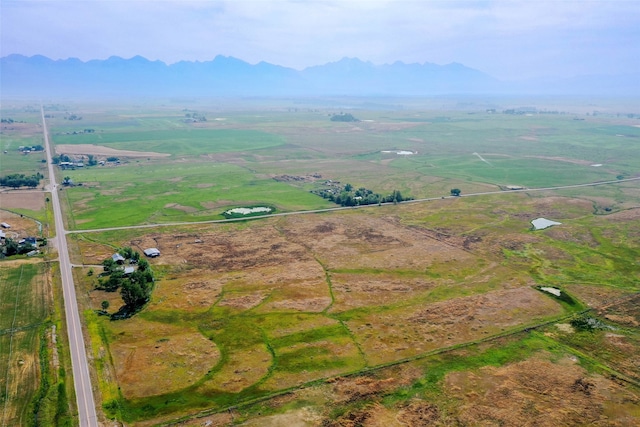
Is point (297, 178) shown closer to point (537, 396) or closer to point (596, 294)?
point (596, 294)

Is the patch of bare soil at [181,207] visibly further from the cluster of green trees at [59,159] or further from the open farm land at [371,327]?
the cluster of green trees at [59,159]

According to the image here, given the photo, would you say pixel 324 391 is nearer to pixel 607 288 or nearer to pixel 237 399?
pixel 237 399

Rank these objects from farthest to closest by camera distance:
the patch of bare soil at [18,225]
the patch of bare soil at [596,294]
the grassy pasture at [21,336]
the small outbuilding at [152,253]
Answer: the patch of bare soil at [18,225]
the small outbuilding at [152,253]
the patch of bare soil at [596,294]
the grassy pasture at [21,336]

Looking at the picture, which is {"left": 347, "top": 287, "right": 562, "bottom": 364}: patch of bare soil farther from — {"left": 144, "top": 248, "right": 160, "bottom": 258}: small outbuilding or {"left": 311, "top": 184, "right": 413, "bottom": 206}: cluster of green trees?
{"left": 311, "top": 184, "right": 413, "bottom": 206}: cluster of green trees

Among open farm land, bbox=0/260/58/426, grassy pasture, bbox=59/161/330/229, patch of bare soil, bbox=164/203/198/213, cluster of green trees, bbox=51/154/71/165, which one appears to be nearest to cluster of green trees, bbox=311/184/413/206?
grassy pasture, bbox=59/161/330/229

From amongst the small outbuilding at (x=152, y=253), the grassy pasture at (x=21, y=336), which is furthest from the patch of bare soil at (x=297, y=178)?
the grassy pasture at (x=21, y=336)

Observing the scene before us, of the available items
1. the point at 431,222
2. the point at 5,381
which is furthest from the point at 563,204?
the point at 5,381
